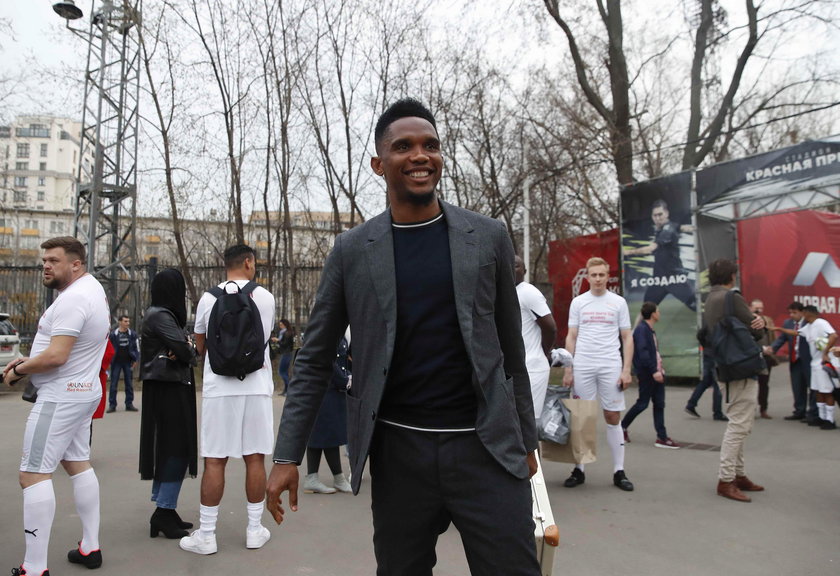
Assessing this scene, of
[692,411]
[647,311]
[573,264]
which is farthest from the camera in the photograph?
[573,264]

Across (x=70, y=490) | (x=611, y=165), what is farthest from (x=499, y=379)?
(x=611, y=165)

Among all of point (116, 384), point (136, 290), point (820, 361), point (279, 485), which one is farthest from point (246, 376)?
point (136, 290)

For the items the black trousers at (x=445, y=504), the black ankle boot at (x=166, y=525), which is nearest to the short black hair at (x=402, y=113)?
the black trousers at (x=445, y=504)

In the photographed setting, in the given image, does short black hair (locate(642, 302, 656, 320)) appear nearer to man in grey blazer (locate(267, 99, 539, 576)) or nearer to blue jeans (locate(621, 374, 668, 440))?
blue jeans (locate(621, 374, 668, 440))

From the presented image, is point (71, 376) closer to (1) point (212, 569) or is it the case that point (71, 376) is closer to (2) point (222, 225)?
(1) point (212, 569)

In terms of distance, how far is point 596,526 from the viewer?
193 inches

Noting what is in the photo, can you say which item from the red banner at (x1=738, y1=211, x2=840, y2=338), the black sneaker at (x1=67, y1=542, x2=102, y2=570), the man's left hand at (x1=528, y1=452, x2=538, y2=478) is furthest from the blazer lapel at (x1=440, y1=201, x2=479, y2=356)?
the red banner at (x1=738, y1=211, x2=840, y2=338)

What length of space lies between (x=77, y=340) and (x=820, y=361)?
9.66m

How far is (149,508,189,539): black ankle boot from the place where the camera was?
4574 millimetres

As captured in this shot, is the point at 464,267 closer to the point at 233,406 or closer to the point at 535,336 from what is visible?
the point at 233,406

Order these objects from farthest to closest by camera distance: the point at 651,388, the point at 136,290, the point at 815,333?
1. the point at 136,290
2. the point at 815,333
3. the point at 651,388

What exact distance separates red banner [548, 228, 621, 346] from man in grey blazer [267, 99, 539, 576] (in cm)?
1480

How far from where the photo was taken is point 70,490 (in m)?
5.82

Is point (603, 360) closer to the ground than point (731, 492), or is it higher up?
higher up
